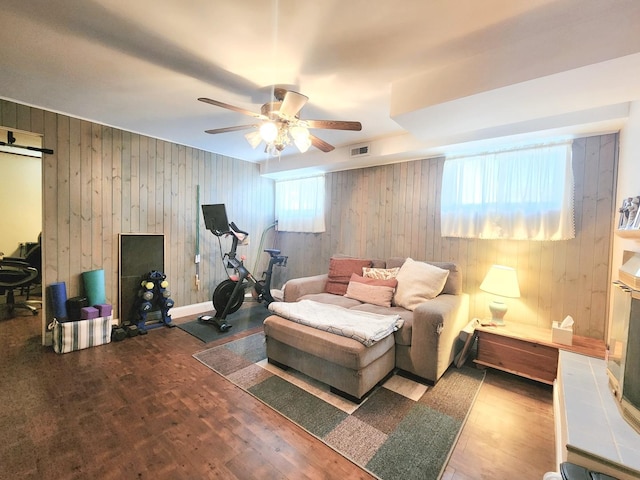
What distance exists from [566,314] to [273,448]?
2801 millimetres

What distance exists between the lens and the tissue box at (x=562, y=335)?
2197mm

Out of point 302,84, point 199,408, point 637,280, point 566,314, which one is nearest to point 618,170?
point 566,314

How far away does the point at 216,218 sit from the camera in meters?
3.69

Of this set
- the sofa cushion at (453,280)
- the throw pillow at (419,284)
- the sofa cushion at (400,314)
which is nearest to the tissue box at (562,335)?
the sofa cushion at (453,280)

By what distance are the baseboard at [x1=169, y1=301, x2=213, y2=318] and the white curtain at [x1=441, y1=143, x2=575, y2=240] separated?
3598mm

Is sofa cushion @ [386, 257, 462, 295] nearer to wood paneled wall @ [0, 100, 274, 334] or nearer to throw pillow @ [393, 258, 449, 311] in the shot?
throw pillow @ [393, 258, 449, 311]

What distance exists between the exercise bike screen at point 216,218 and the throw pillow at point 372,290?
1892 millimetres

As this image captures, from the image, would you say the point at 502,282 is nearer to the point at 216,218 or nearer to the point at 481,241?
the point at 481,241

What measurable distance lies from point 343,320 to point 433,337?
0.76 metres

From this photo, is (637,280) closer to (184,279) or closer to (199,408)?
(199,408)

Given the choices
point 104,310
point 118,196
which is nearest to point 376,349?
point 104,310

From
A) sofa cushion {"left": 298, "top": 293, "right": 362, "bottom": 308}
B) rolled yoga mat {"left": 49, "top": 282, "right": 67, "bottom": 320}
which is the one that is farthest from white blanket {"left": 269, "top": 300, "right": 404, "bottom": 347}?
rolled yoga mat {"left": 49, "top": 282, "right": 67, "bottom": 320}

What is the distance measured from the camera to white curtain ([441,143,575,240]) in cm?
251

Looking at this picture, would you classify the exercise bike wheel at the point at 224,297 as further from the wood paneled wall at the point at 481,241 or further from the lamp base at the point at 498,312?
the lamp base at the point at 498,312
